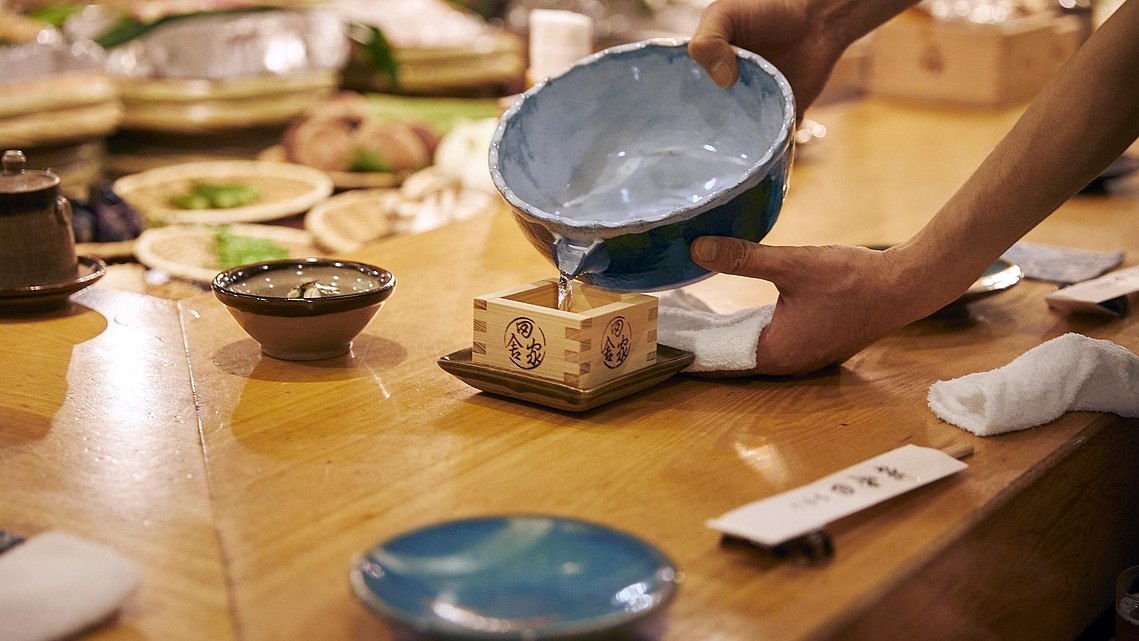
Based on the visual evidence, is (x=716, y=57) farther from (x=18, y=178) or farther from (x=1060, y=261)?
(x=18, y=178)

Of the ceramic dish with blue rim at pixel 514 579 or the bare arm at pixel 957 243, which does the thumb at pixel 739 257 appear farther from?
the ceramic dish with blue rim at pixel 514 579

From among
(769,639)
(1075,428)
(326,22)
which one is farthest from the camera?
(326,22)

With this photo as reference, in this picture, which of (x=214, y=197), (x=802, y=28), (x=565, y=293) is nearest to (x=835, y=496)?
(x=565, y=293)

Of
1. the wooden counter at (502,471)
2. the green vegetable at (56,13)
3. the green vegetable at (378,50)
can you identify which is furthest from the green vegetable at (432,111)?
the wooden counter at (502,471)

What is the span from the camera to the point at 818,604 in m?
0.89

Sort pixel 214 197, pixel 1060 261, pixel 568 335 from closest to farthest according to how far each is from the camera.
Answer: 1. pixel 568 335
2. pixel 1060 261
3. pixel 214 197

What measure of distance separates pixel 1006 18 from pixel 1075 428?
2680 millimetres

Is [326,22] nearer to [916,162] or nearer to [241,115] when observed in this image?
[241,115]

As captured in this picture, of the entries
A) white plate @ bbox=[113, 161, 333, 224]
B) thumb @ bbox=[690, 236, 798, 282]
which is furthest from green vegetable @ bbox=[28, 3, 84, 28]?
thumb @ bbox=[690, 236, 798, 282]

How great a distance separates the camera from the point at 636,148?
154 cm

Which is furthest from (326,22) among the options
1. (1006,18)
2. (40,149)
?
(1006,18)

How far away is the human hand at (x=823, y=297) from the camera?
1.29 meters

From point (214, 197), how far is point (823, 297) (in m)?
1.64

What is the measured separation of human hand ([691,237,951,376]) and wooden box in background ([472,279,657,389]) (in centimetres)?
10
